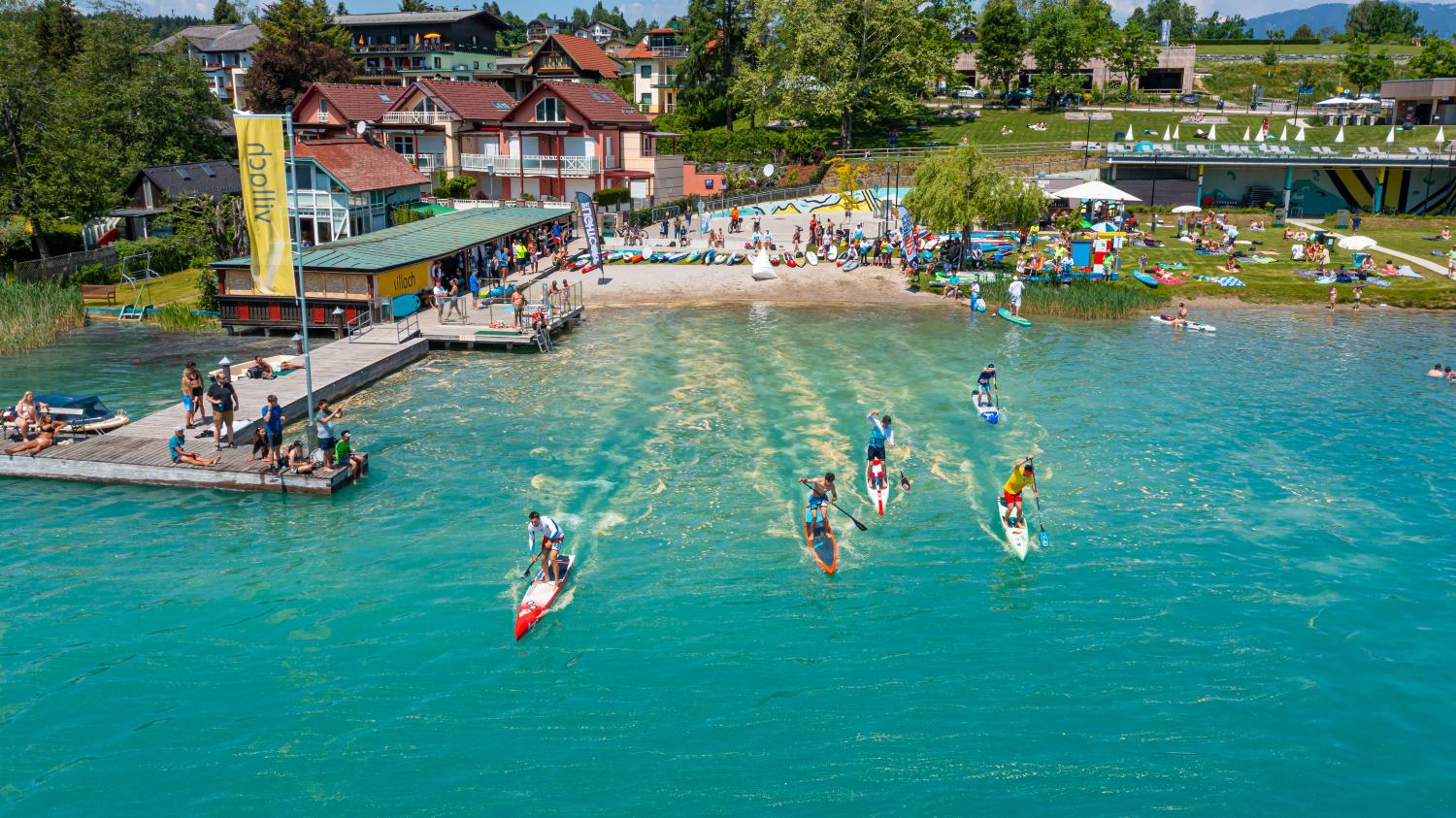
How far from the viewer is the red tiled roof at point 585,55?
3893 inches

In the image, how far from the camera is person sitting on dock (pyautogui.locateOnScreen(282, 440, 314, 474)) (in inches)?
1039

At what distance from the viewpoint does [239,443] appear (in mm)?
28625

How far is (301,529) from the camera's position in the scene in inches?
965

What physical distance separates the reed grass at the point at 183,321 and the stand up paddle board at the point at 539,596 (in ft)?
100

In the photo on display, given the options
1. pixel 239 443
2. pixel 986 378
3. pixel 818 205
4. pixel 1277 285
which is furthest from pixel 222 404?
pixel 818 205

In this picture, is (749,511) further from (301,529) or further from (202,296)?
(202,296)

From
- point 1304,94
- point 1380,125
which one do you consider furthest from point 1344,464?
point 1304,94

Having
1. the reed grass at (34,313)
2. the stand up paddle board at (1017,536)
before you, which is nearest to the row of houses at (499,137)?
the reed grass at (34,313)

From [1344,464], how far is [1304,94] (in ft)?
376

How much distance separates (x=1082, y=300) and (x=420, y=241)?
30275 millimetres

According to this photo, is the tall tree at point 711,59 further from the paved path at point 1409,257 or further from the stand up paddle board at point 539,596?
the stand up paddle board at point 539,596

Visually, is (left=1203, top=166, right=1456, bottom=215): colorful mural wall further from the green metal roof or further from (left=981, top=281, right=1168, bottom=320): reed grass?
the green metal roof

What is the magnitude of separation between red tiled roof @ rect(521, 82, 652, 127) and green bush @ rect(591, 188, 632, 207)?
15.4 feet

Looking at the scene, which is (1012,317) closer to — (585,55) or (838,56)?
(838,56)
